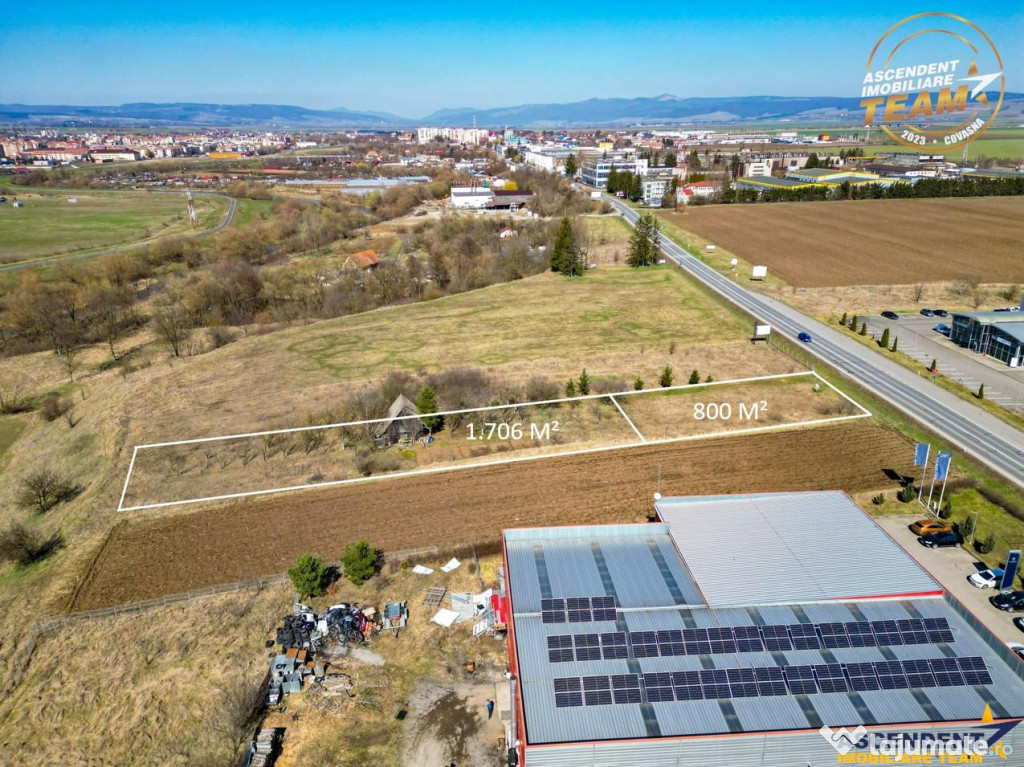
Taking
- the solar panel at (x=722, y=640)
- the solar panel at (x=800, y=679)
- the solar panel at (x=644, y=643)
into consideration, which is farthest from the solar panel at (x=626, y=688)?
the solar panel at (x=800, y=679)

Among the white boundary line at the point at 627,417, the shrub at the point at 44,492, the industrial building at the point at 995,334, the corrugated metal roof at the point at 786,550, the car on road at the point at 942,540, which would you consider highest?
the industrial building at the point at 995,334

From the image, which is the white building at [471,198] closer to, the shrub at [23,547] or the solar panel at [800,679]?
the shrub at [23,547]

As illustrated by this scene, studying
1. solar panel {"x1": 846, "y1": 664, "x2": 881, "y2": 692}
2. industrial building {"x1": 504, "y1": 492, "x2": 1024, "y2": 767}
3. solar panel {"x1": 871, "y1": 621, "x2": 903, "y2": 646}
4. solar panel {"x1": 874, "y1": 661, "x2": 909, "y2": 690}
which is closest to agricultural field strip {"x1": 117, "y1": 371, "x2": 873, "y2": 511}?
industrial building {"x1": 504, "y1": 492, "x2": 1024, "y2": 767}

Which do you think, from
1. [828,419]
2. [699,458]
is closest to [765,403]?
[828,419]

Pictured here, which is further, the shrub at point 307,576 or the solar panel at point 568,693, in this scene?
the shrub at point 307,576

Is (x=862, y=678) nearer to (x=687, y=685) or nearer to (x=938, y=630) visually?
(x=938, y=630)
